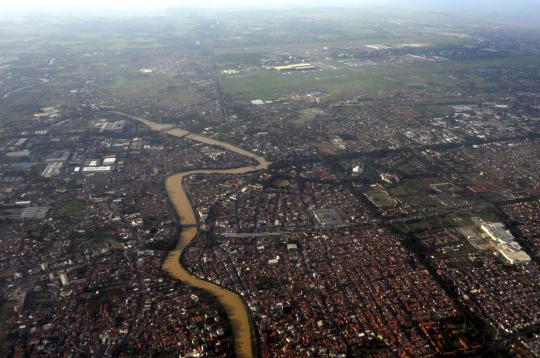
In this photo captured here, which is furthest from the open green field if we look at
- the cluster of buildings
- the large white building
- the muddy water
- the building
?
the cluster of buildings

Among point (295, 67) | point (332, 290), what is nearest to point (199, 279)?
point (332, 290)

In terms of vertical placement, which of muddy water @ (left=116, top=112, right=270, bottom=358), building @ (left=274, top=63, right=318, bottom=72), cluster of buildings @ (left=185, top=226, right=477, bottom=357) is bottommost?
building @ (left=274, top=63, right=318, bottom=72)

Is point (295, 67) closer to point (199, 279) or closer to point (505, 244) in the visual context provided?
point (505, 244)

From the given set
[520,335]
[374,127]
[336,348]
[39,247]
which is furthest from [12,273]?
[374,127]

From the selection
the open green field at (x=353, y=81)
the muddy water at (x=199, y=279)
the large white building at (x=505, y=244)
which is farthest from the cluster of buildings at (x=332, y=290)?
the open green field at (x=353, y=81)

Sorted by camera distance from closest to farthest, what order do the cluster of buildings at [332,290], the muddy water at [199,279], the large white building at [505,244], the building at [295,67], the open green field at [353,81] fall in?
the cluster of buildings at [332,290] → the muddy water at [199,279] → the large white building at [505,244] → the open green field at [353,81] → the building at [295,67]

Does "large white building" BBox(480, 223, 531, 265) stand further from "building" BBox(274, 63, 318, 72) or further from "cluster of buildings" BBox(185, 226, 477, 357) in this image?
"building" BBox(274, 63, 318, 72)

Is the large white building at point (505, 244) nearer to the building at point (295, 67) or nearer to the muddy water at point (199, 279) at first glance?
the muddy water at point (199, 279)

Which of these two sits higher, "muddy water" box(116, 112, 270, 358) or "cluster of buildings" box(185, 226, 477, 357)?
"cluster of buildings" box(185, 226, 477, 357)

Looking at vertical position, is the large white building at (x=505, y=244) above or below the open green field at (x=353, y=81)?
above
